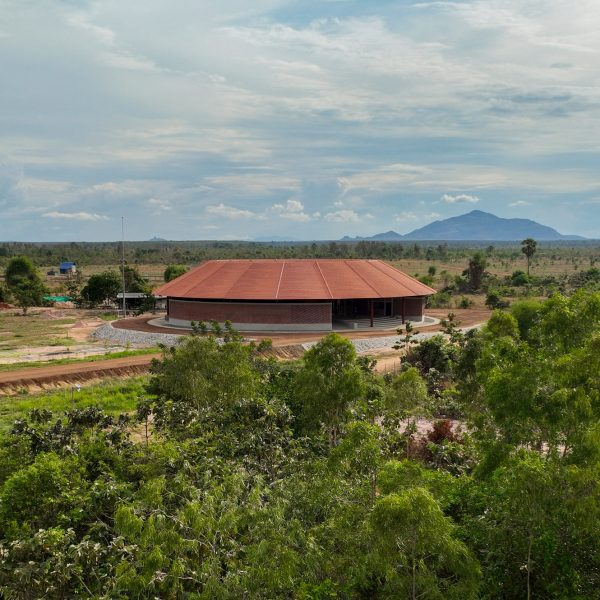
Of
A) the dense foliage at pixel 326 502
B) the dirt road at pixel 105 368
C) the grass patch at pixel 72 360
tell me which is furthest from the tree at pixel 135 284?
the dense foliage at pixel 326 502

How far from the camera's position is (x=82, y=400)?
3359cm

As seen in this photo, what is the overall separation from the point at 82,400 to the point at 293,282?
1135 inches

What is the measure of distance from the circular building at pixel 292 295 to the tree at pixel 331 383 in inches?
1452

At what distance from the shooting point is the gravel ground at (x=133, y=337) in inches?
2152

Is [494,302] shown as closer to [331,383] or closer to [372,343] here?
[372,343]

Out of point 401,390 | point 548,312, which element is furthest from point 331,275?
point 548,312

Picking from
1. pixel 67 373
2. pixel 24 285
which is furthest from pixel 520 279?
pixel 67 373

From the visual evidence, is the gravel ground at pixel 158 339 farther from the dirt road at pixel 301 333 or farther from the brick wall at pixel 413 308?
the brick wall at pixel 413 308

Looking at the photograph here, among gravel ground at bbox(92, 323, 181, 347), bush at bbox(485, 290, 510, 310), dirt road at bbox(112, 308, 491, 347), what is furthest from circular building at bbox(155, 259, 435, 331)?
bush at bbox(485, 290, 510, 310)

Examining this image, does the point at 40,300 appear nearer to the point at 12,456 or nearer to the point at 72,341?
the point at 72,341

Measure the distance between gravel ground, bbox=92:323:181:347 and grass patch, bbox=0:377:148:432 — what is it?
1557 cm

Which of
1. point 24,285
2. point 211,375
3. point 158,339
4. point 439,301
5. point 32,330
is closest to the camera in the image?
point 211,375

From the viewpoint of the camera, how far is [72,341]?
5684 centimetres

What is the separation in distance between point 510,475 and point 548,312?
227 inches
